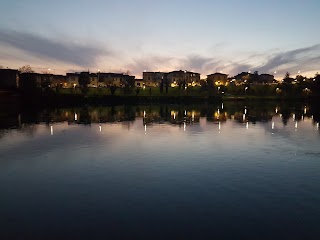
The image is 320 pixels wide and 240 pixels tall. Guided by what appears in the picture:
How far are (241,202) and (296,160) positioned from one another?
34.5 feet

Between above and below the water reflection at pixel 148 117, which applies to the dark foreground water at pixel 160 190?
below

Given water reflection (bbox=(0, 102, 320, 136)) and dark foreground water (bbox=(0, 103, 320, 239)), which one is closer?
dark foreground water (bbox=(0, 103, 320, 239))

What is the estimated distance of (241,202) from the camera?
14.2 meters

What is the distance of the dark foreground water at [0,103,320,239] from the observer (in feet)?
38.3

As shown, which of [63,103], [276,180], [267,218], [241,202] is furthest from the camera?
[63,103]

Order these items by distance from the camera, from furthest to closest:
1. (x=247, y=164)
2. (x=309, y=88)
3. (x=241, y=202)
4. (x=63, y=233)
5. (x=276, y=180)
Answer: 1. (x=309, y=88)
2. (x=247, y=164)
3. (x=276, y=180)
4. (x=241, y=202)
5. (x=63, y=233)

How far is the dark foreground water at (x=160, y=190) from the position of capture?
38.3 feet

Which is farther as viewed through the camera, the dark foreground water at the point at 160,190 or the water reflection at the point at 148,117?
the water reflection at the point at 148,117

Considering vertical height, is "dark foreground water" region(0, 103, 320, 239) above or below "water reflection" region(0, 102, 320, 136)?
below

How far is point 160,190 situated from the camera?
52.2ft

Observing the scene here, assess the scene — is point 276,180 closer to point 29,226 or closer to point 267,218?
point 267,218

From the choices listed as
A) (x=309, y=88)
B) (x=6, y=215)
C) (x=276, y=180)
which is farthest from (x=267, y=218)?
(x=309, y=88)

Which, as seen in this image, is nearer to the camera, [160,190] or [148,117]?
[160,190]

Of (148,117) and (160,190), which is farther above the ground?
(148,117)
